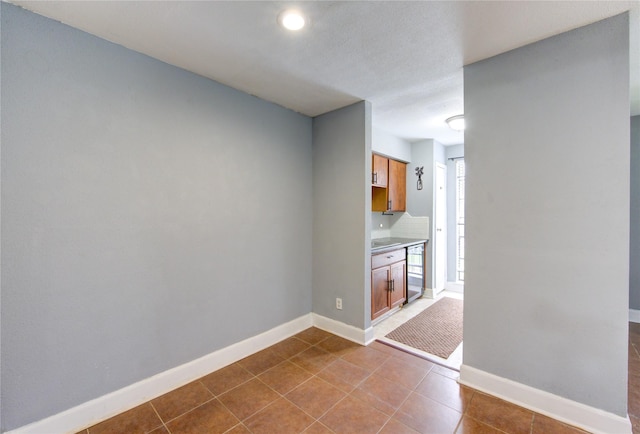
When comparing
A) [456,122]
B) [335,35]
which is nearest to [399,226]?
[456,122]

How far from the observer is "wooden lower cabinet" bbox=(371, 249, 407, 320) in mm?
3287

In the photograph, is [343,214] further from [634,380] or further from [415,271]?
[634,380]

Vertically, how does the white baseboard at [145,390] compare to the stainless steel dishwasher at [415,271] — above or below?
below

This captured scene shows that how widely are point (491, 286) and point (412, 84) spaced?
71.1 inches

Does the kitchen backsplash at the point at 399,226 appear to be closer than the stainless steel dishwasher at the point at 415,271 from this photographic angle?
No

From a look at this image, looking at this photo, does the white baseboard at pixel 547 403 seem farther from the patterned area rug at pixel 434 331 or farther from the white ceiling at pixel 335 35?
the white ceiling at pixel 335 35

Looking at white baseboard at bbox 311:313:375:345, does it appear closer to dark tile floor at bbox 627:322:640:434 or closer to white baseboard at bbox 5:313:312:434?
white baseboard at bbox 5:313:312:434

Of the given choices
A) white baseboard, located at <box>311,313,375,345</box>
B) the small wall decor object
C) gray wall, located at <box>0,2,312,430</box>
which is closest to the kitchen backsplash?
the small wall decor object


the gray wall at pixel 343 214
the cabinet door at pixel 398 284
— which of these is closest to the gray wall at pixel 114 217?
the gray wall at pixel 343 214

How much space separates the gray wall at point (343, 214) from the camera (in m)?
2.88

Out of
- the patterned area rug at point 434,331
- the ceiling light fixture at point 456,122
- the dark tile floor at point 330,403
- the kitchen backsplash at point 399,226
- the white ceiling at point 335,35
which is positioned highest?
the white ceiling at point 335,35

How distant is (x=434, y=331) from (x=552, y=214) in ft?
6.09

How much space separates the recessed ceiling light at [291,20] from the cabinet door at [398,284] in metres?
2.83

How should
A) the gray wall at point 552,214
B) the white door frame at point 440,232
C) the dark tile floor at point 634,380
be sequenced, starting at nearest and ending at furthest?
1. the gray wall at point 552,214
2. the dark tile floor at point 634,380
3. the white door frame at point 440,232
